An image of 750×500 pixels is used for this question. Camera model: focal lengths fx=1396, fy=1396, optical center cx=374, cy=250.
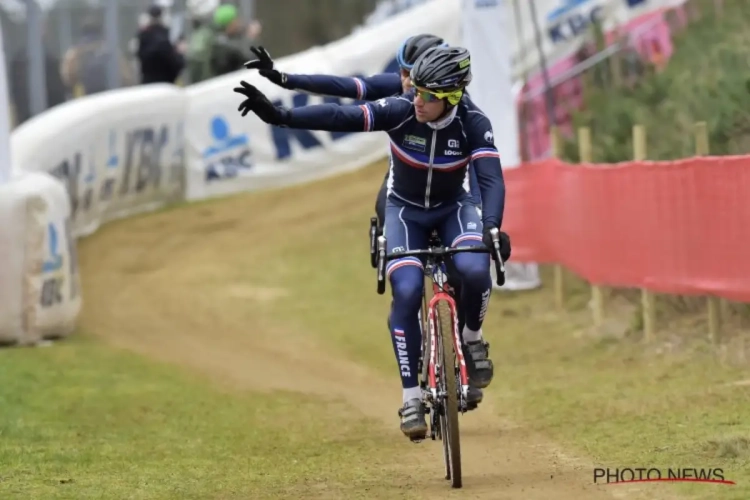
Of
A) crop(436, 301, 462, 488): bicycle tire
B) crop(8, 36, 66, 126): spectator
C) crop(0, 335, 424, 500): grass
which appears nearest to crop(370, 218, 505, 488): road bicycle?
crop(436, 301, 462, 488): bicycle tire

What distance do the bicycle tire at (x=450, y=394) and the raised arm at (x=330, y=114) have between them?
1.11 metres

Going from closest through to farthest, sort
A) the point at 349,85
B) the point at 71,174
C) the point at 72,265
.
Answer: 1. the point at 349,85
2. the point at 72,265
3. the point at 71,174

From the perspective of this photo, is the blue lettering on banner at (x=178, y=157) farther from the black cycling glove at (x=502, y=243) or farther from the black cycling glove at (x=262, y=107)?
the black cycling glove at (x=502, y=243)

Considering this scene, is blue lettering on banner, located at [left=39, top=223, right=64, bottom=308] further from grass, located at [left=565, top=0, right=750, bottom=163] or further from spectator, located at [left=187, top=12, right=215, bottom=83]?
spectator, located at [left=187, top=12, right=215, bottom=83]

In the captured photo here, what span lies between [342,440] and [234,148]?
13371 millimetres

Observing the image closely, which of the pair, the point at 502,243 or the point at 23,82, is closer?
the point at 502,243

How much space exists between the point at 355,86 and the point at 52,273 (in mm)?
5463

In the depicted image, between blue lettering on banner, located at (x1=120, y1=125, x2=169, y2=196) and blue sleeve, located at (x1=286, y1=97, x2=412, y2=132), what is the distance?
1293 cm

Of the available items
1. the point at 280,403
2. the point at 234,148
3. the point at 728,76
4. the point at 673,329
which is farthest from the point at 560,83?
the point at 280,403

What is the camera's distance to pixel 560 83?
→ 2078 centimetres

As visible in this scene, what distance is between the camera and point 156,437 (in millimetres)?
9758

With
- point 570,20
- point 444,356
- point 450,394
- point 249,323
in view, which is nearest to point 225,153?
point 570,20

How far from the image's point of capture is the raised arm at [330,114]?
7578 millimetres

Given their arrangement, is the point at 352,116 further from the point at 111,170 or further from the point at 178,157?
the point at 178,157
